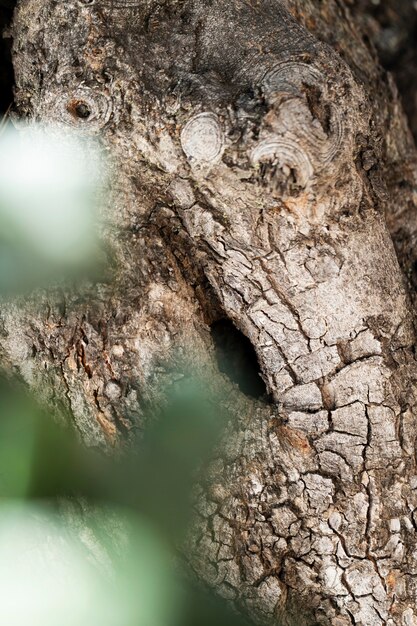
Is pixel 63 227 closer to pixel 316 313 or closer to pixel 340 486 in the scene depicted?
pixel 316 313

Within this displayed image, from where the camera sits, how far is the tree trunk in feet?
3.90

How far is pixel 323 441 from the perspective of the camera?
1.25 metres

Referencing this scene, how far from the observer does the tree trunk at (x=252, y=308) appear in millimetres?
1188

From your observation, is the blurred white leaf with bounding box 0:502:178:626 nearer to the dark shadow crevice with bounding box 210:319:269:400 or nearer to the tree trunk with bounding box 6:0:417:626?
the tree trunk with bounding box 6:0:417:626

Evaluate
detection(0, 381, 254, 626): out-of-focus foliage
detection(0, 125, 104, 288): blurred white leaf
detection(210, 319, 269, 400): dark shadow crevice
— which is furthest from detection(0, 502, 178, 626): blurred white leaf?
detection(0, 125, 104, 288): blurred white leaf

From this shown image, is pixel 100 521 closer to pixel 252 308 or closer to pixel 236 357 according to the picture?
pixel 236 357

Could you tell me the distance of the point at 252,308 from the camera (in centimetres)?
125

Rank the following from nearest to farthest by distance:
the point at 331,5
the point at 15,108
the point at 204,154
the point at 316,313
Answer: the point at 204,154
the point at 316,313
the point at 15,108
the point at 331,5

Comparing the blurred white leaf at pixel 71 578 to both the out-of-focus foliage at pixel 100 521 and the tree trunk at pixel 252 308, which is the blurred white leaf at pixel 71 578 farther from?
the tree trunk at pixel 252 308

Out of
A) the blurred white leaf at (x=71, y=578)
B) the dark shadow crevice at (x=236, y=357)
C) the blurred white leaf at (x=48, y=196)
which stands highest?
the blurred white leaf at (x=48, y=196)

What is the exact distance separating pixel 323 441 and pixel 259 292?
0.30 meters

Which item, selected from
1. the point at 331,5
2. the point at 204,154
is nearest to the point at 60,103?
the point at 204,154

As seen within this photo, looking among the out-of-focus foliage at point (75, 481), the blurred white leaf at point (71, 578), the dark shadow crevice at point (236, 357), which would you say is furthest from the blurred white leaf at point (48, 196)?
the blurred white leaf at point (71, 578)

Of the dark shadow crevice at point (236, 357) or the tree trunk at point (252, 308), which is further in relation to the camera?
the dark shadow crevice at point (236, 357)
